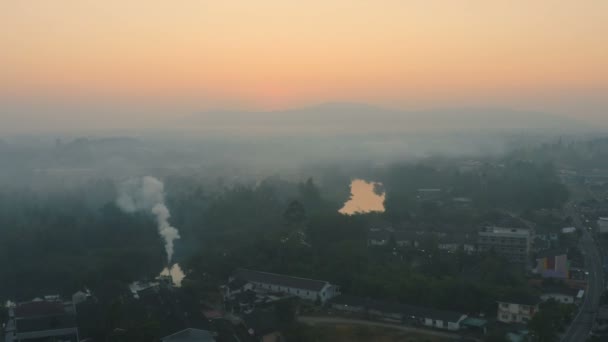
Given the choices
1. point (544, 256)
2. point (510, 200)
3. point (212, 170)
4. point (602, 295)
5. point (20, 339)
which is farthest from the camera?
point (212, 170)

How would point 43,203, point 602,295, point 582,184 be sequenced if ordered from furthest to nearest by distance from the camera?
point 582,184 → point 43,203 → point 602,295

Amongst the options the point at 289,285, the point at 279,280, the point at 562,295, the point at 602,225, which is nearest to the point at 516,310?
the point at 562,295

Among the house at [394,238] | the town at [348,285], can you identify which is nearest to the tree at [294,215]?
the town at [348,285]

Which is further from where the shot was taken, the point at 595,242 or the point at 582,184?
the point at 582,184

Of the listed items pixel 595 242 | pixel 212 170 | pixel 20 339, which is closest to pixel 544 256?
pixel 595 242

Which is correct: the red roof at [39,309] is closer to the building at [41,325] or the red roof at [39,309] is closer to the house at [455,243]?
the building at [41,325]

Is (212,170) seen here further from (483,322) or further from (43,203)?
(483,322)
